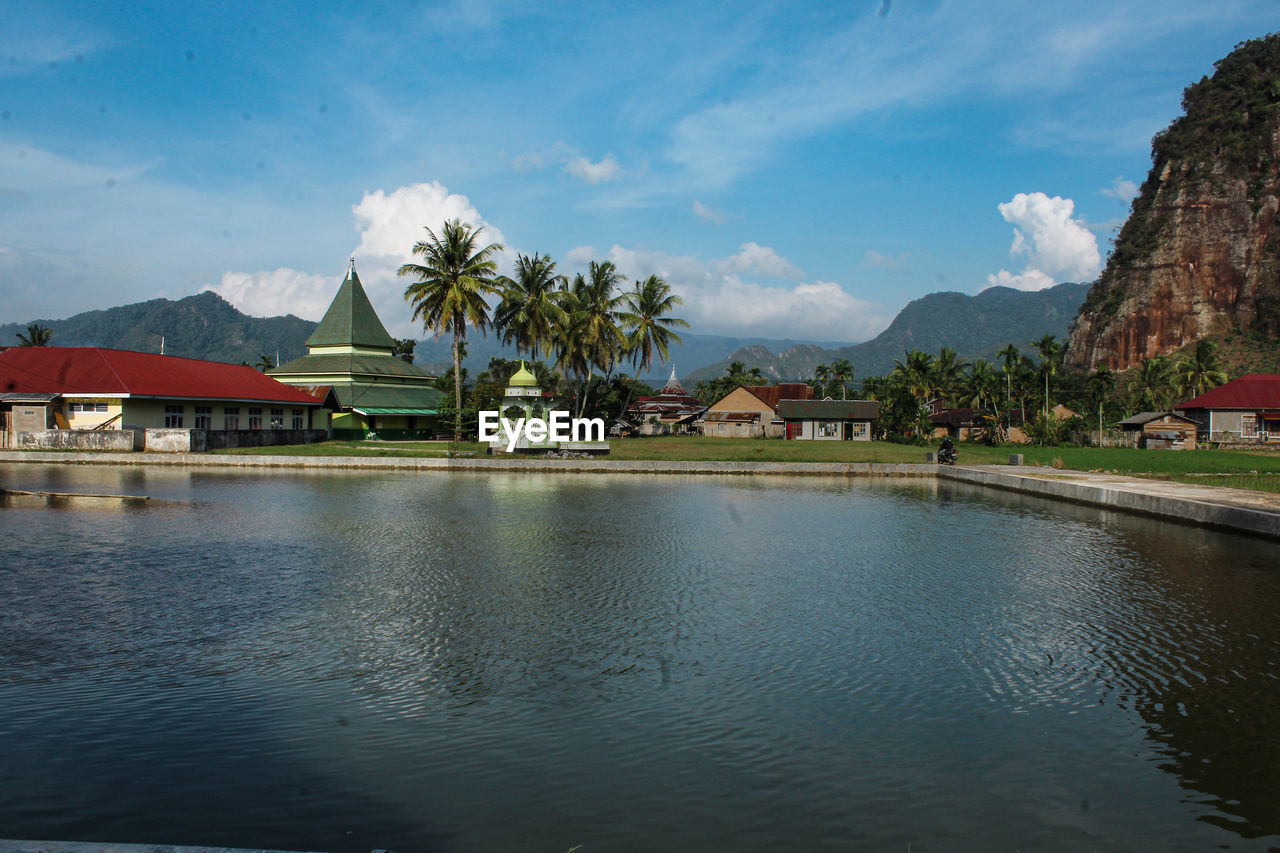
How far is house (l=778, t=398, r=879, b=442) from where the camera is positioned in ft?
242

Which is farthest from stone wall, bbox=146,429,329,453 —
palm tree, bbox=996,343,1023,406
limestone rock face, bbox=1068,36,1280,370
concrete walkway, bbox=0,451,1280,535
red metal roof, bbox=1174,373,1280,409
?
limestone rock face, bbox=1068,36,1280,370

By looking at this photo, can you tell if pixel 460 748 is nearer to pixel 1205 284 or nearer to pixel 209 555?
pixel 209 555

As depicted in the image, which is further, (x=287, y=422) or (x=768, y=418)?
(x=768, y=418)

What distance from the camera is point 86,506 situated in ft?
70.4

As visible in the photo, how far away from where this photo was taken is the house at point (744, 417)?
79.0 metres

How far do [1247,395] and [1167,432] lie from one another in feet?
17.9

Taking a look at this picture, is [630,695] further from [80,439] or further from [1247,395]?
[1247,395]

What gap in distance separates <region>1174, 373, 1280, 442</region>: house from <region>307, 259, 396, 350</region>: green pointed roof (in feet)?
195

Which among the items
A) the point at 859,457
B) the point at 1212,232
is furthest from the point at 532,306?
the point at 1212,232

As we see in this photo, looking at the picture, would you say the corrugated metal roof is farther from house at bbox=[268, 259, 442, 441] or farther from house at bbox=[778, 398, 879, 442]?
house at bbox=[268, 259, 442, 441]

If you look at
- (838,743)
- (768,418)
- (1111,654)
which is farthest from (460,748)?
(768,418)

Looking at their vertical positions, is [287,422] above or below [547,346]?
below

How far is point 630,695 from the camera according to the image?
7.98m

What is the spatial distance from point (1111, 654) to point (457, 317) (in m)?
43.1
